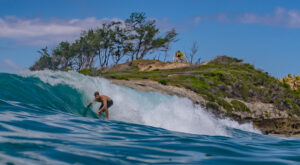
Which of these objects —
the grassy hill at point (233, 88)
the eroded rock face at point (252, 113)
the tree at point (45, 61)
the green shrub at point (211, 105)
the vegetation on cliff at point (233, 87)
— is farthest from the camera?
the tree at point (45, 61)

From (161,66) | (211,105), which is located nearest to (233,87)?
(211,105)

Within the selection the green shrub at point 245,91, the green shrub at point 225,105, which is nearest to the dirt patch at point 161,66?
the green shrub at point 245,91

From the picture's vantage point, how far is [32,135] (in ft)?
18.3

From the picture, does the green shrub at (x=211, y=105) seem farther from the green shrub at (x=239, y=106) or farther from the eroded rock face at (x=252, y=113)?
the green shrub at (x=239, y=106)

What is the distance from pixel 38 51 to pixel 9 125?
269ft

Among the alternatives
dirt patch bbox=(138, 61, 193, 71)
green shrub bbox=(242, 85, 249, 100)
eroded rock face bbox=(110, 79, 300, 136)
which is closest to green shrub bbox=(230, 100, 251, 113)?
eroded rock face bbox=(110, 79, 300, 136)

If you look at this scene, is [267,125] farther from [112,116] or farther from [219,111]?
[112,116]

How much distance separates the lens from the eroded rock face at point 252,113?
25.8 metres

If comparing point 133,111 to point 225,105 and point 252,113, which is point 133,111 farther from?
point 252,113

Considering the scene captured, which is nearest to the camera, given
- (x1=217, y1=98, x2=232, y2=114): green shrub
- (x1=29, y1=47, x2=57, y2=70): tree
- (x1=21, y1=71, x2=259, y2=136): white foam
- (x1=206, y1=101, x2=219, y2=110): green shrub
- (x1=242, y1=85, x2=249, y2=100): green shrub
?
(x1=21, y1=71, x2=259, y2=136): white foam

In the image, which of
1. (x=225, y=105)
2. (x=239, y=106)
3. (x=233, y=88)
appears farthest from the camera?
(x=233, y=88)

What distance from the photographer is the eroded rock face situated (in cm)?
2578

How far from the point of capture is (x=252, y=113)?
28.5 meters

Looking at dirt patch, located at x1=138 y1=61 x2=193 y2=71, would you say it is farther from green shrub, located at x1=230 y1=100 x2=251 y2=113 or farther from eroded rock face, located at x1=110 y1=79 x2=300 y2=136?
green shrub, located at x1=230 y1=100 x2=251 y2=113
